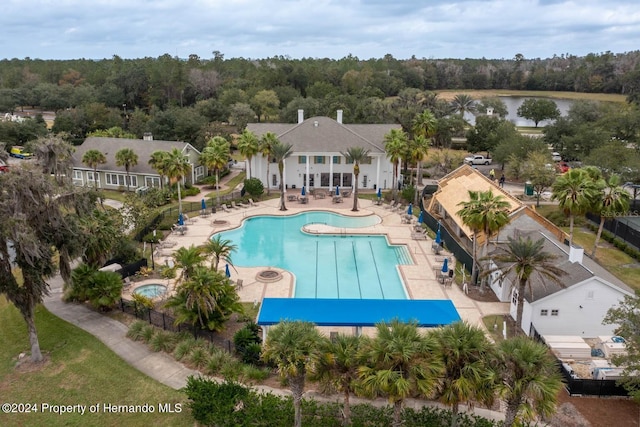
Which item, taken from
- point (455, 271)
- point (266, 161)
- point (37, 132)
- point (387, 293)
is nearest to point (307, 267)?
point (387, 293)

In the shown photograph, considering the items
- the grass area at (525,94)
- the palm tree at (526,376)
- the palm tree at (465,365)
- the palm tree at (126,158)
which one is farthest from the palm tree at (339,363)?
the grass area at (525,94)

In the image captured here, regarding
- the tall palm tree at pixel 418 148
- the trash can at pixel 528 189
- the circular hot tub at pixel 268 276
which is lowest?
the circular hot tub at pixel 268 276

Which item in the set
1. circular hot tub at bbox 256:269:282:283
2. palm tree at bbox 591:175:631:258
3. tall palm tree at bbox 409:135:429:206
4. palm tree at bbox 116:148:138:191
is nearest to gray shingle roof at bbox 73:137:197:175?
palm tree at bbox 116:148:138:191

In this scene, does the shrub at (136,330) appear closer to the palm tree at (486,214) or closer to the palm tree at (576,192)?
the palm tree at (486,214)

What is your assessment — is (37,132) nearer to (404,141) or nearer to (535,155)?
(404,141)

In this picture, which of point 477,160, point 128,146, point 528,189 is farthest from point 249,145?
point 477,160

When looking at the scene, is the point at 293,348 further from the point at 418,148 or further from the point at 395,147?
the point at 418,148
